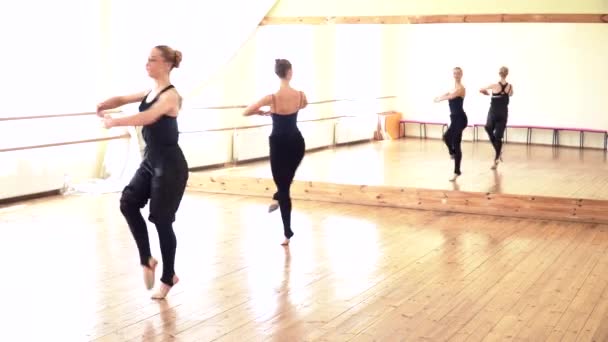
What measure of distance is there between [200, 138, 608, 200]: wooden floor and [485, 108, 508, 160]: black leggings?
33cm

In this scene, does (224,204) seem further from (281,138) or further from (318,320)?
(318,320)

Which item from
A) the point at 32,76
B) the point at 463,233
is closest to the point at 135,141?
the point at 32,76

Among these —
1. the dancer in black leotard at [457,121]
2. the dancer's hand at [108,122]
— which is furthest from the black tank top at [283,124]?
the dancer in black leotard at [457,121]

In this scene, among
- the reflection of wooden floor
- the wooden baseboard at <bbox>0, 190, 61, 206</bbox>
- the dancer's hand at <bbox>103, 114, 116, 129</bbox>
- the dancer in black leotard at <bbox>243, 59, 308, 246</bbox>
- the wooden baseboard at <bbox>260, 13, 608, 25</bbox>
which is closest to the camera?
the dancer's hand at <bbox>103, 114, 116, 129</bbox>

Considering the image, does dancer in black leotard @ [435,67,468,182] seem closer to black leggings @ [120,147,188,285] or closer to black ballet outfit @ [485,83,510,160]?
black ballet outfit @ [485,83,510,160]

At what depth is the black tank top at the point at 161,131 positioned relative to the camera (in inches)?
177

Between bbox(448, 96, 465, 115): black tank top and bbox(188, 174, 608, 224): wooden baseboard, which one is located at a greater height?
bbox(448, 96, 465, 115): black tank top

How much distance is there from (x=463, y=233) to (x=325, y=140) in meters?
6.22

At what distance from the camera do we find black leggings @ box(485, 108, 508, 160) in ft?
33.6

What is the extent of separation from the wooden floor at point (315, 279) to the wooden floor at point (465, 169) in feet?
4.00

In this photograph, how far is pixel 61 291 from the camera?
16.2 ft

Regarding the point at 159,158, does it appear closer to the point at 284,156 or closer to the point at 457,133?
the point at 284,156

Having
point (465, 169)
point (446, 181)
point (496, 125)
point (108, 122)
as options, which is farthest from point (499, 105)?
point (108, 122)

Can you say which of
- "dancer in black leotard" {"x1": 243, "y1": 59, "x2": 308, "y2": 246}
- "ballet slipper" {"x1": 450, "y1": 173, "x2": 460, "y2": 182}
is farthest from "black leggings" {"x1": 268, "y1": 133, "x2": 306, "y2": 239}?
"ballet slipper" {"x1": 450, "y1": 173, "x2": 460, "y2": 182}
